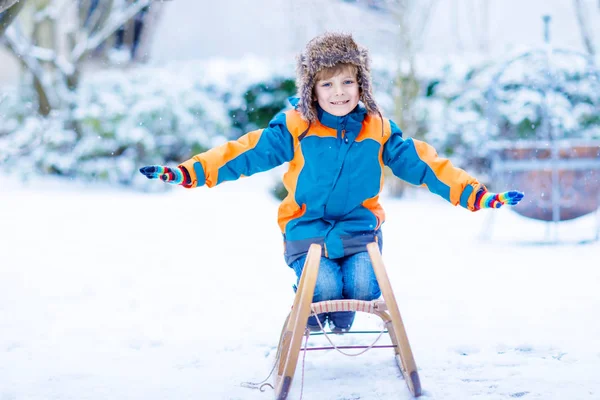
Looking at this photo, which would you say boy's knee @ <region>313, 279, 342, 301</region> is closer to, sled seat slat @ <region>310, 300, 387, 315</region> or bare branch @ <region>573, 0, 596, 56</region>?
sled seat slat @ <region>310, 300, 387, 315</region>

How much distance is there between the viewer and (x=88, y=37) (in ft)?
28.6

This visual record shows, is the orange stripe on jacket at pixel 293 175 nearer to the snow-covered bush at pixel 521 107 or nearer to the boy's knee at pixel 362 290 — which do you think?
the boy's knee at pixel 362 290

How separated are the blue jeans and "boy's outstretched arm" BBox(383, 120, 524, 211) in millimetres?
326

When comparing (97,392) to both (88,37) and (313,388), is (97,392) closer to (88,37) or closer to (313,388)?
(313,388)

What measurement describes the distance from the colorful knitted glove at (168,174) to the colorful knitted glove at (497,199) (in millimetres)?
923

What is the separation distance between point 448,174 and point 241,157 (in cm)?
69

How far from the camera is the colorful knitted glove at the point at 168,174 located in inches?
77.3

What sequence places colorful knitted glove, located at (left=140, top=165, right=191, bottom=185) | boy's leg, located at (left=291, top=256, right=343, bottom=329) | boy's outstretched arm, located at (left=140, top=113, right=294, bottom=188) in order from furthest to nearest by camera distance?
boy's leg, located at (left=291, top=256, right=343, bottom=329) < boy's outstretched arm, located at (left=140, top=113, right=294, bottom=188) < colorful knitted glove, located at (left=140, top=165, right=191, bottom=185)

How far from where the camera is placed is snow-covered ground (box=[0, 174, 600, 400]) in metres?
2.28

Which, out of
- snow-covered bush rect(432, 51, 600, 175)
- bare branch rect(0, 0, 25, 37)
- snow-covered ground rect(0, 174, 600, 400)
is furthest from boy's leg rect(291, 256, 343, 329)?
snow-covered bush rect(432, 51, 600, 175)

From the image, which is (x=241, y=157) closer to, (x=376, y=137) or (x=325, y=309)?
(x=376, y=137)

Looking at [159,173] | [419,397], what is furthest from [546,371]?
[159,173]

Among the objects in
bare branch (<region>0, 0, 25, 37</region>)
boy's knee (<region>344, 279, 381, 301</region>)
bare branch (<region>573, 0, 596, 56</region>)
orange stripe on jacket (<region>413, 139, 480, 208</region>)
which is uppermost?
bare branch (<region>573, 0, 596, 56</region>)

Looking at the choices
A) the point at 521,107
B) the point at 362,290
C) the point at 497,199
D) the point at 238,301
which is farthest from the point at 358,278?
the point at 521,107
